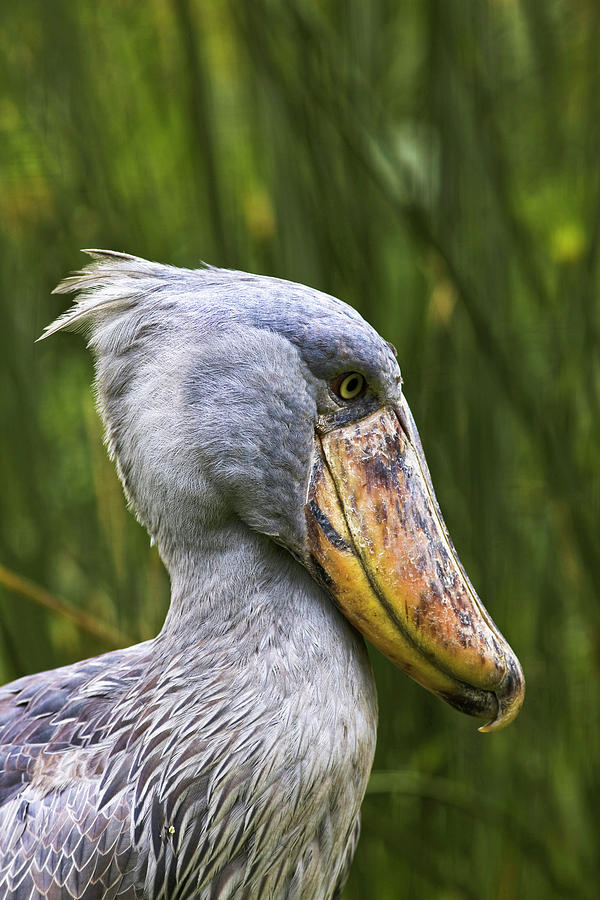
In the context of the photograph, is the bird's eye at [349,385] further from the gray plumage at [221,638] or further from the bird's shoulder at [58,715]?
the bird's shoulder at [58,715]

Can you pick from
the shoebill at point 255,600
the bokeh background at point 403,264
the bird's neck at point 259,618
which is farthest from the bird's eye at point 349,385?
the bokeh background at point 403,264

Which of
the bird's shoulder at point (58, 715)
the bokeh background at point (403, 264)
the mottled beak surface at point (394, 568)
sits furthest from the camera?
the bokeh background at point (403, 264)

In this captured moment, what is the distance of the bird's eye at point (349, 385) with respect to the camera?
119 centimetres

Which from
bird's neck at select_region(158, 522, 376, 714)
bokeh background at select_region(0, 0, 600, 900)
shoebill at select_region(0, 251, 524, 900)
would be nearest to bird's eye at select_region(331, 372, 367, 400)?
shoebill at select_region(0, 251, 524, 900)

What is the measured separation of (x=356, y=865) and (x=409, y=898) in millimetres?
122

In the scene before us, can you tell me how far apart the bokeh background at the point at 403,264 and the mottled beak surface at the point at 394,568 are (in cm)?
49

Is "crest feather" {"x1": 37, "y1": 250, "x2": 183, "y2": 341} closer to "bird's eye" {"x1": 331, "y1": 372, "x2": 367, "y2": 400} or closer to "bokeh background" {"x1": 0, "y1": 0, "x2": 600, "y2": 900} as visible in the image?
"bird's eye" {"x1": 331, "y1": 372, "x2": 367, "y2": 400}

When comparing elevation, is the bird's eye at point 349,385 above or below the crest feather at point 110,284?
below

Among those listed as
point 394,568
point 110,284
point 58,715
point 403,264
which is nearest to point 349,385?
point 394,568

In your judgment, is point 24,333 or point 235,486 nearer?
point 235,486

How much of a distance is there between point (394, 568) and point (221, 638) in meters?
0.21

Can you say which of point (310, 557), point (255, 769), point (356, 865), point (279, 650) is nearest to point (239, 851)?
point (255, 769)

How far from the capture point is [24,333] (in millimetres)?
2043

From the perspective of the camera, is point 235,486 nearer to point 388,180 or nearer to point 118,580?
point 388,180
